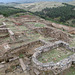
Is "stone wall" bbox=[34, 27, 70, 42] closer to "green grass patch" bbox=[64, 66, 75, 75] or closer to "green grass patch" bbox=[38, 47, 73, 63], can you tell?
"green grass patch" bbox=[38, 47, 73, 63]

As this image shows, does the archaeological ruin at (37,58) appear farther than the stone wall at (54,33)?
No

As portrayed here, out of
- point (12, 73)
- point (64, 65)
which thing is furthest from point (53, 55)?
point (12, 73)

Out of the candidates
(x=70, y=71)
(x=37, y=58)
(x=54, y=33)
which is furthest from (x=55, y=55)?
(x=54, y=33)

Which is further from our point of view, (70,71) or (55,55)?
(55,55)

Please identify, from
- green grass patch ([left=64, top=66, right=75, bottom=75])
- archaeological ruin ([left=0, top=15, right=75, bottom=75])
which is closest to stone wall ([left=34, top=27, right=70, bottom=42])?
archaeological ruin ([left=0, top=15, right=75, bottom=75])

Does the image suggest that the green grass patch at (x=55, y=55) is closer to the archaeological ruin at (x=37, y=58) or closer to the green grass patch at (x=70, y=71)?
the archaeological ruin at (x=37, y=58)

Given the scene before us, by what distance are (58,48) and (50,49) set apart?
80 centimetres

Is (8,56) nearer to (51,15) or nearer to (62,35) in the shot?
(62,35)

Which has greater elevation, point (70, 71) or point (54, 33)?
point (54, 33)

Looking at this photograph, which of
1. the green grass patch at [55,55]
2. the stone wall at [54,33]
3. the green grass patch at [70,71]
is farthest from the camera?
the stone wall at [54,33]

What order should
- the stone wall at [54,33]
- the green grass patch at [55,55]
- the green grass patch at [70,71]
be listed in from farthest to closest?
the stone wall at [54,33], the green grass patch at [55,55], the green grass patch at [70,71]

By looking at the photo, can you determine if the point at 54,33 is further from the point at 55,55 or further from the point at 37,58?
the point at 37,58

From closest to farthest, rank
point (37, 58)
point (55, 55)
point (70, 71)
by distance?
point (70, 71) < point (37, 58) < point (55, 55)

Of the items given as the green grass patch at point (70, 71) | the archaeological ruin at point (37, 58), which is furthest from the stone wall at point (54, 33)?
the green grass patch at point (70, 71)
